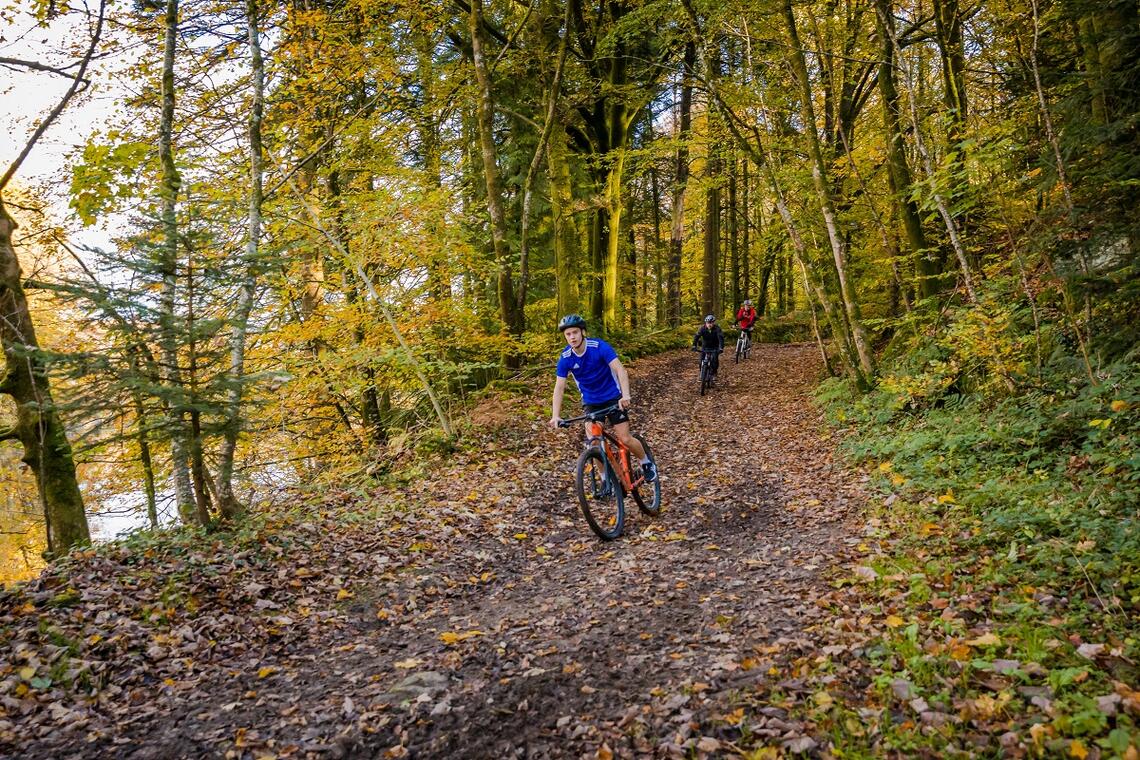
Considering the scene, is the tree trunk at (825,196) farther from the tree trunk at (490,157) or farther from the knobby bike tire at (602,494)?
the knobby bike tire at (602,494)

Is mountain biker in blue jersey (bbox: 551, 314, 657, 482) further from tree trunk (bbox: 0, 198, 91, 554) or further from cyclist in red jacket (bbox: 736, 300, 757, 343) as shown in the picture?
cyclist in red jacket (bbox: 736, 300, 757, 343)

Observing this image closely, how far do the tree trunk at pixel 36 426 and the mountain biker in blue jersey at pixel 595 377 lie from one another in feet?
18.8

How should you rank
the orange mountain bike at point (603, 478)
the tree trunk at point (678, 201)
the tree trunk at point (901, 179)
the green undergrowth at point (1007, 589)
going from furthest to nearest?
the tree trunk at point (678, 201)
the tree trunk at point (901, 179)
the orange mountain bike at point (603, 478)
the green undergrowth at point (1007, 589)

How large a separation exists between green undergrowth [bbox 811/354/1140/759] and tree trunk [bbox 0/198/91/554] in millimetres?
8389

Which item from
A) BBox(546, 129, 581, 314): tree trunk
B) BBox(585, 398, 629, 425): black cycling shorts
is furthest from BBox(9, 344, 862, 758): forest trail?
BBox(546, 129, 581, 314): tree trunk

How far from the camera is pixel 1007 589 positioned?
4270mm

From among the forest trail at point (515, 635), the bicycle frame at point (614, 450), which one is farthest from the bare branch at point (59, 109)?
the bicycle frame at point (614, 450)

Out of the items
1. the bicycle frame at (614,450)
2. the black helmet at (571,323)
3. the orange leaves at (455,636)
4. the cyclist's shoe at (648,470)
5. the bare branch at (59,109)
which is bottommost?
the orange leaves at (455,636)

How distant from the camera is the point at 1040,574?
4.27 meters

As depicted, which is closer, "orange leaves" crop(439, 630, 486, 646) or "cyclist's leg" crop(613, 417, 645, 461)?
"orange leaves" crop(439, 630, 486, 646)

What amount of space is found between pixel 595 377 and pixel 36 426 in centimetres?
666

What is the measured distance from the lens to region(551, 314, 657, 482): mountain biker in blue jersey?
719 centimetres

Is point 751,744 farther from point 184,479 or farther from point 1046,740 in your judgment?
point 184,479

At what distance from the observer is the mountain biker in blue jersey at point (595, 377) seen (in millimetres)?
7188
